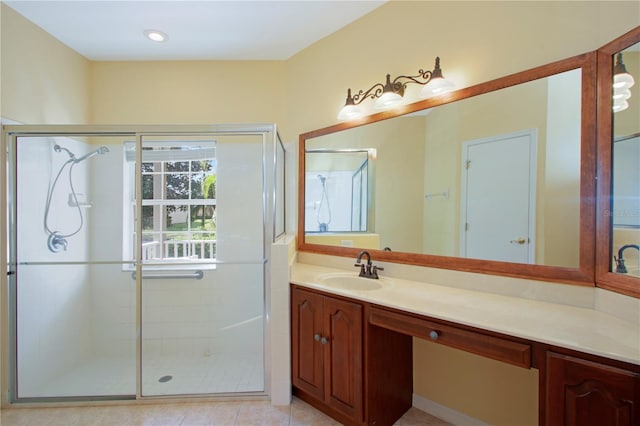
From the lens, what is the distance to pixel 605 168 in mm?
1175

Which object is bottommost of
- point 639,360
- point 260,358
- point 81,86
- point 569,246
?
point 260,358

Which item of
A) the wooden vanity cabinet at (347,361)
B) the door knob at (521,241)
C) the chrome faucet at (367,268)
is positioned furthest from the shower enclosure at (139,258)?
the door knob at (521,241)

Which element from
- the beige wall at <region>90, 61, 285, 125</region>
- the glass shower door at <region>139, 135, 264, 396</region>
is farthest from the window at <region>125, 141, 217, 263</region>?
the beige wall at <region>90, 61, 285, 125</region>

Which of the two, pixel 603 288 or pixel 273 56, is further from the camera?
pixel 273 56

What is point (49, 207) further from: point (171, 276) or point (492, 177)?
point (492, 177)

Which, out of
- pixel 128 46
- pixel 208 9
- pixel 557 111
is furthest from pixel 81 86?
pixel 557 111

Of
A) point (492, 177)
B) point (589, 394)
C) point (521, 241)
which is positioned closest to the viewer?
A: point (589, 394)

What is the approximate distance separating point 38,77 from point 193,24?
1296mm

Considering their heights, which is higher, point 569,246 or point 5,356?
point 569,246

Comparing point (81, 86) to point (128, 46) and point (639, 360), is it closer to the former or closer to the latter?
point (128, 46)

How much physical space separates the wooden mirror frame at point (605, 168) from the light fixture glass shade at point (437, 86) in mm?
631

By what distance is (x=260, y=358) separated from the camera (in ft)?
6.78

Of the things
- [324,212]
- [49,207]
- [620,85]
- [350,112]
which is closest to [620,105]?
[620,85]

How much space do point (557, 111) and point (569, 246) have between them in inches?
26.1
